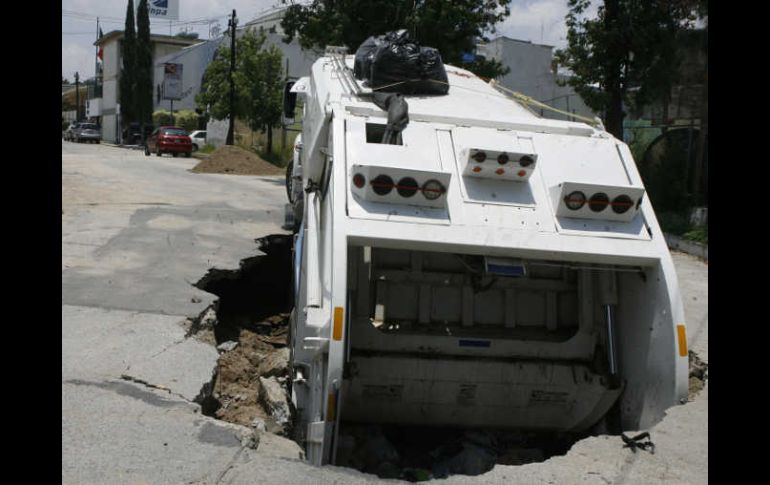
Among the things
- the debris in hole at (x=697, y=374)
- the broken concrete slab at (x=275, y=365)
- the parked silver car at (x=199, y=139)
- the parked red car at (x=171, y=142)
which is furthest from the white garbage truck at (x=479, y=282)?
the parked silver car at (x=199, y=139)

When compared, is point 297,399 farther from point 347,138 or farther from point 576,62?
point 576,62

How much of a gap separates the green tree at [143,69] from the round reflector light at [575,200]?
52.3 metres

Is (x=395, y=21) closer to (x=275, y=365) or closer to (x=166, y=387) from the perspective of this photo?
(x=275, y=365)

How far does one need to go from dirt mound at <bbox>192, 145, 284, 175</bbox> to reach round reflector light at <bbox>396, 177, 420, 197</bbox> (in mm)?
19277

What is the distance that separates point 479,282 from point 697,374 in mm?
2472

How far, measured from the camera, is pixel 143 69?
53469 mm

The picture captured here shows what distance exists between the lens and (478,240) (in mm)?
4328

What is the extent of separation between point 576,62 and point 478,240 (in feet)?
44.4

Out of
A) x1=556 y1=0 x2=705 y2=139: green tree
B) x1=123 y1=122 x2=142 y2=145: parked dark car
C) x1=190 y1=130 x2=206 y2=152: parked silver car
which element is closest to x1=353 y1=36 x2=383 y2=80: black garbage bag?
x1=556 y1=0 x2=705 y2=139: green tree

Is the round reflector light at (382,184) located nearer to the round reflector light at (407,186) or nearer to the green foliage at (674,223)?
the round reflector light at (407,186)

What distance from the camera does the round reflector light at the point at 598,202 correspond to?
4.50 meters

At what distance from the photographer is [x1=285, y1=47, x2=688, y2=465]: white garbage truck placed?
14.2 ft

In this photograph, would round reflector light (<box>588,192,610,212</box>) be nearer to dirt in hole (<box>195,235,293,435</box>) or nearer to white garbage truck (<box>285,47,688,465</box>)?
white garbage truck (<box>285,47,688,465</box>)
